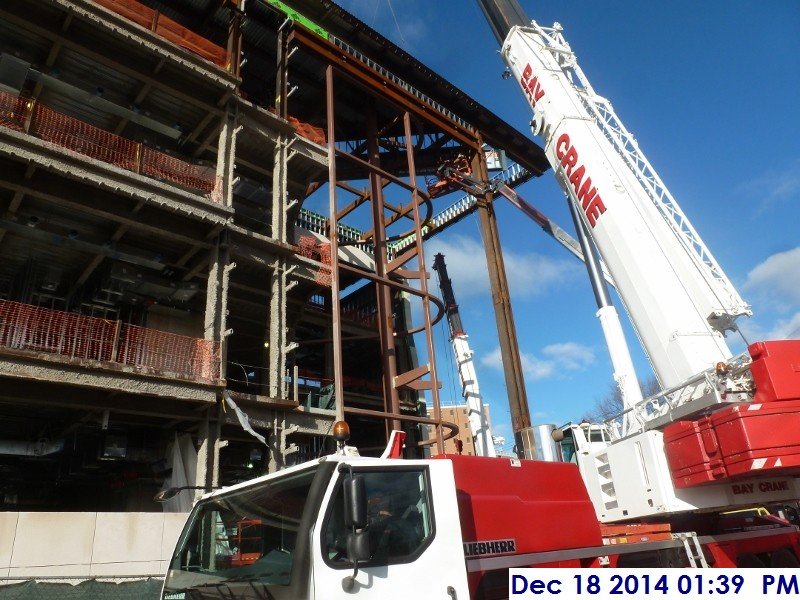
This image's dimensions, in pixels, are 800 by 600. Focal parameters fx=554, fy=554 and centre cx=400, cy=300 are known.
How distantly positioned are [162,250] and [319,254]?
5.45 meters

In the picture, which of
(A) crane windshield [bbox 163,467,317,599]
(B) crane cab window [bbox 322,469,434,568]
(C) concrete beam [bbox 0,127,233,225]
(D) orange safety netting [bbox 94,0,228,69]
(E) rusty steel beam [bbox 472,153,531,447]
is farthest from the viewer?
(E) rusty steel beam [bbox 472,153,531,447]

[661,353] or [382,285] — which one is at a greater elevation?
[382,285]

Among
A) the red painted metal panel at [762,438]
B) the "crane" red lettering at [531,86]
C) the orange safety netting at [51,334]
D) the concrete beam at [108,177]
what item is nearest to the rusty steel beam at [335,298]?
the concrete beam at [108,177]

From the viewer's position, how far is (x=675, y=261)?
9039 millimetres

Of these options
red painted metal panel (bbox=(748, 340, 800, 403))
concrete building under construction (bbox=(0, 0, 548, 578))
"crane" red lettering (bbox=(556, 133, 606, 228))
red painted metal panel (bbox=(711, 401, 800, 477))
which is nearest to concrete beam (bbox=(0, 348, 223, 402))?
concrete building under construction (bbox=(0, 0, 548, 578))

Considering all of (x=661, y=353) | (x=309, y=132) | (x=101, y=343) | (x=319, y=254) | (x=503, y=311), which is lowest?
(x=661, y=353)

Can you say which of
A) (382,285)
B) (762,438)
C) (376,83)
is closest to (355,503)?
(762,438)

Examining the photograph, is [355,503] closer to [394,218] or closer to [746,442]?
[746,442]

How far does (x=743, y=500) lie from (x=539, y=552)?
3156mm

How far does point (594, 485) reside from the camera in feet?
28.6

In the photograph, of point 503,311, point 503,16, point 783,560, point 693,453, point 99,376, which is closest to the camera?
point 693,453

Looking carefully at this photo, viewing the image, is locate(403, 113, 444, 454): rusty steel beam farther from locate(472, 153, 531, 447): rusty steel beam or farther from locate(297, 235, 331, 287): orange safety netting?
locate(472, 153, 531, 447): rusty steel beam

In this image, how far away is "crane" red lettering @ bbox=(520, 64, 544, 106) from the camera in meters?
11.9

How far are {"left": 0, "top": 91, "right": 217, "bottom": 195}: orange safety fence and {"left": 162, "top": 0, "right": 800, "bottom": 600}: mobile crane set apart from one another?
1032 cm
